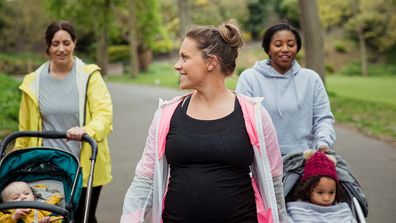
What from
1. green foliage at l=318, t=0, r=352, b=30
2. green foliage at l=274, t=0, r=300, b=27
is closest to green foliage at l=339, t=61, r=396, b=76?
green foliage at l=318, t=0, r=352, b=30

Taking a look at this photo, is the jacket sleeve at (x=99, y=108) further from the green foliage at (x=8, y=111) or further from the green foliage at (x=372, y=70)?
the green foliage at (x=372, y=70)

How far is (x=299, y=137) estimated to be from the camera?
4152 mm

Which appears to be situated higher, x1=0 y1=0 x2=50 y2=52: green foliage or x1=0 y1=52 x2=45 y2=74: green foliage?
x1=0 y1=0 x2=50 y2=52: green foliage

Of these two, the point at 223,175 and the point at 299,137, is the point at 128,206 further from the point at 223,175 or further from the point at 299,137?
the point at 299,137

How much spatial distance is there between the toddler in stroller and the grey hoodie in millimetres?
420

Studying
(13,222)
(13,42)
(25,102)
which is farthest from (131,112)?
(13,42)

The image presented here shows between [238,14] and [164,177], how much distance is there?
5513cm

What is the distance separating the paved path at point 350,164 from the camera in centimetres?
627

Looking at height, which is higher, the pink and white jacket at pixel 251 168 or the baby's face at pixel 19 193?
the pink and white jacket at pixel 251 168

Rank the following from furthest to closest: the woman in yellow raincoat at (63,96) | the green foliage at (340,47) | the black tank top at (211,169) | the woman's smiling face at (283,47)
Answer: the green foliage at (340,47) < the woman in yellow raincoat at (63,96) < the woman's smiling face at (283,47) < the black tank top at (211,169)

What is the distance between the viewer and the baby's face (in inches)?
140

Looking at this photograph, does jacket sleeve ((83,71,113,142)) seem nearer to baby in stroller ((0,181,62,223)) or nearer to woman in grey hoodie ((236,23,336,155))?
baby in stroller ((0,181,62,223))

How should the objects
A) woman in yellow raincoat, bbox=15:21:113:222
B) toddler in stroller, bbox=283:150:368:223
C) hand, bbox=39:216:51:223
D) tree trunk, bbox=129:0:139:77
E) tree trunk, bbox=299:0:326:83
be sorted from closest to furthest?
hand, bbox=39:216:51:223
toddler in stroller, bbox=283:150:368:223
woman in yellow raincoat, bbox=15:21:113:222
tree trunk, bbox=299:0:326:83
tree trunk, bbox=129:0:139:77

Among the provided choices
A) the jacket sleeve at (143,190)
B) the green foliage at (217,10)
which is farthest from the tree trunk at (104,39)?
the jacket sleeve at (143,190)
